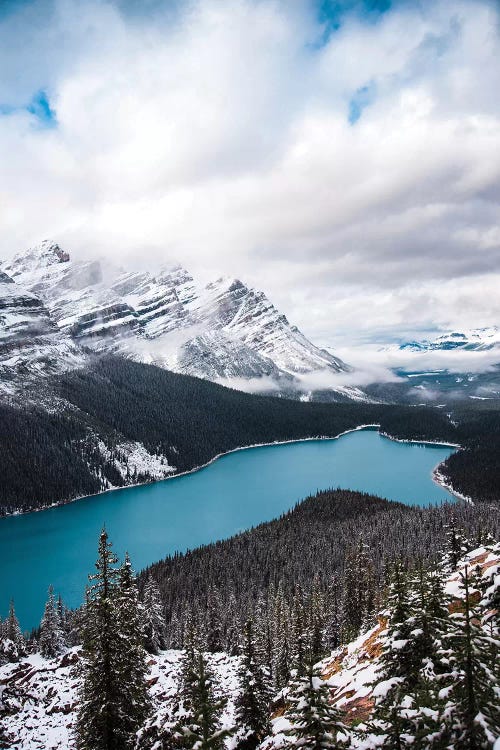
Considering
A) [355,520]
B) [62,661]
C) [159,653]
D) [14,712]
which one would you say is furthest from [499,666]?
[355,520]

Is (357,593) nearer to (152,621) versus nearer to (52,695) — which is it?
(152,621)

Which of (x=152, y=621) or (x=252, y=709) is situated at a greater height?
(x=252, y=709)

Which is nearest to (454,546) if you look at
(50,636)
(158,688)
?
(158,688)

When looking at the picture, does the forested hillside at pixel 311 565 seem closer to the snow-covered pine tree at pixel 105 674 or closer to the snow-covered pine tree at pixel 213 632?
the snow-covered pine tree at pixel 213 632

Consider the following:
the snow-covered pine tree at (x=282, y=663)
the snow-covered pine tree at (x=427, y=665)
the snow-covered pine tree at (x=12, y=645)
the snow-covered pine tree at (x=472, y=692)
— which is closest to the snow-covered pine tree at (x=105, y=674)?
the snow-covered pine tree at (x=427, y=665)

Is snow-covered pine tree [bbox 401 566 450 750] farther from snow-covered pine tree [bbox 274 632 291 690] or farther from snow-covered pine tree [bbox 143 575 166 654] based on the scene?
snow-covered pine tree [bbox 143 575 166 654]

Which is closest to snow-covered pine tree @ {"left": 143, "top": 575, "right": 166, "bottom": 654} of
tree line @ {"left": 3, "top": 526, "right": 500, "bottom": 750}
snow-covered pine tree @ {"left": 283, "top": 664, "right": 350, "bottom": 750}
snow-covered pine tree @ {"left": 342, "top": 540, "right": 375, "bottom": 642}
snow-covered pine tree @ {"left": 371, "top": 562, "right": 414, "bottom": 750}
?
tree line @ {"left": 3, "top": 526, "right": 500, "bottom": 750}
